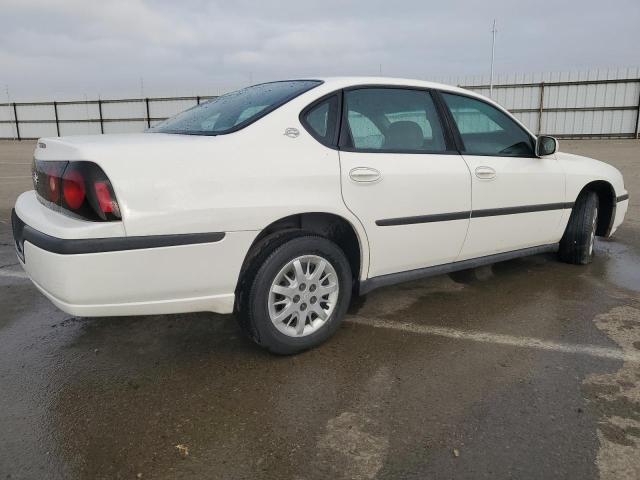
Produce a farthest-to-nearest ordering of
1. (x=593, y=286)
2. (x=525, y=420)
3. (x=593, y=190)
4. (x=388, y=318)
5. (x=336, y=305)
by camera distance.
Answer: (x=593, y=190)
(x=593, y=286)
(x=388, y=318)
(x=336, y=305)
(x=525, y=420)

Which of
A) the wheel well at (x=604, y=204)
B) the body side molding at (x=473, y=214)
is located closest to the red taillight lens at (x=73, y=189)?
the body side molding at (x=473, y=214)

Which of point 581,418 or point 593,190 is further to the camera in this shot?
point 593,190

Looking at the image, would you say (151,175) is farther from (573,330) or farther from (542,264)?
(542,264)

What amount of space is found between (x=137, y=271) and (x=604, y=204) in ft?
13.6

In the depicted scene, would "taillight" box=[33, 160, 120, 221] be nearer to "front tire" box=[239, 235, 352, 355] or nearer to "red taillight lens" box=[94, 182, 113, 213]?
"red taillight lens" box=[94, 182, 113, 213]

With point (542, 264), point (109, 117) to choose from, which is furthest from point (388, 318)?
point (109, 117)

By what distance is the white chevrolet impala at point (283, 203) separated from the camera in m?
2.27

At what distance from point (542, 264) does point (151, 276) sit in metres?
3.52

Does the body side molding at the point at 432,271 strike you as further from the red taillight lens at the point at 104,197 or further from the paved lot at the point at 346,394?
the red taillight lens at the point at 104,197

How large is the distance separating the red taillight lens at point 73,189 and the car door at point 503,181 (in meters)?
2.28

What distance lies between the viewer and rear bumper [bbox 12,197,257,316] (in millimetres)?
2230

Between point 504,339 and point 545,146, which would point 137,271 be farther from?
point 545,146

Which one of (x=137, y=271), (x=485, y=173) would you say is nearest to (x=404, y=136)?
(x=485, y=173)

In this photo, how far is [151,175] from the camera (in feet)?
7.47
